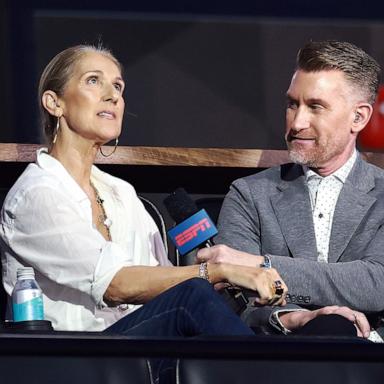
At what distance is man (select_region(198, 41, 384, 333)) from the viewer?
3973 millimetres

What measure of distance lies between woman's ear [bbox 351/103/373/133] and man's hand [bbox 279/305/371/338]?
62 centimetres

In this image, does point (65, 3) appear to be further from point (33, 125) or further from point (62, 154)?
point (62, 154)

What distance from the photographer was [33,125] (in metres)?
6.26

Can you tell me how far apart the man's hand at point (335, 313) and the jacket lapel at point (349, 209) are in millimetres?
243

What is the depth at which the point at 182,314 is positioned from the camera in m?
3.44

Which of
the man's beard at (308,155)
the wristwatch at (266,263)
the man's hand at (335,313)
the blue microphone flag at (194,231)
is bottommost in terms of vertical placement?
the man's hand at (335,313)

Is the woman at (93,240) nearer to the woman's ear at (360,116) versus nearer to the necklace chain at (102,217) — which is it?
the necklace chain at (102,217)

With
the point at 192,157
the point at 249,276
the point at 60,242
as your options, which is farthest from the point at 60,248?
the point at 192,157

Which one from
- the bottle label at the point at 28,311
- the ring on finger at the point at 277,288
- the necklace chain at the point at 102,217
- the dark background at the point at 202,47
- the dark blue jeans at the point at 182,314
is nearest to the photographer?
the dark blue jeans at the point at 182,314

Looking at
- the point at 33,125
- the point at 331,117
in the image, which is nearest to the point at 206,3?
the point at 33,125

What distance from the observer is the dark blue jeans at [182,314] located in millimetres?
3387

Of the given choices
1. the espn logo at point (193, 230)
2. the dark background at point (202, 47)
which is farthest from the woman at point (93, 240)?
the dark background at point (202, 47)

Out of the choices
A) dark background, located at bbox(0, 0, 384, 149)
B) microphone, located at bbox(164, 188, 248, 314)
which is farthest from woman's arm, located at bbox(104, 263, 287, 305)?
dark background, located at bbox(0, 0, 384, 149)

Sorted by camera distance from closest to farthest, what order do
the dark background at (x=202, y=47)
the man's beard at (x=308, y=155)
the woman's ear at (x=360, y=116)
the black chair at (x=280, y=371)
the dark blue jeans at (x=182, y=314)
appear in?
the black chair at (x=280, y=371)
the dark blue jeans at (x=182, y=314)
the man's beard at (x=308, y=155)
the woman's ear at (x=360, y=116)
the dark background at (x=202, y=47)
